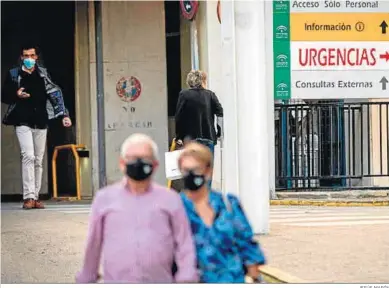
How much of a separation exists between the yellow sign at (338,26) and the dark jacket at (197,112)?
11.0ft

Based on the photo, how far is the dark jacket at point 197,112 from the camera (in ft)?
24.3

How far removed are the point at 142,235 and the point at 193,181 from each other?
0.34 metres

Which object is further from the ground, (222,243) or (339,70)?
(339,70)

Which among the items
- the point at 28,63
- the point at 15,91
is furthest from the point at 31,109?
the point at 28,63

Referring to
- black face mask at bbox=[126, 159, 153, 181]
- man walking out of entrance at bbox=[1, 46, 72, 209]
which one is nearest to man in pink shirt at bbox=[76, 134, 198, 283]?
black face mask at bbox=[126, 159, 153, 181]

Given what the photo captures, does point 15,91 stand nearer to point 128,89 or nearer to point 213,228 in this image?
point 128,89

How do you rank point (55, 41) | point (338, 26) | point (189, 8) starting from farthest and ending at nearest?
point (55, 41)
point (189, 8)
point (338, 26)

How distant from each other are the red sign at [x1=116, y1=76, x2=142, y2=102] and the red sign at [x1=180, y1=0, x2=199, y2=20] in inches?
41.1

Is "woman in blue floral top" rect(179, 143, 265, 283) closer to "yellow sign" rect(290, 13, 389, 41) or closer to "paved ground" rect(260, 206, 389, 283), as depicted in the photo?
"paved ground" rect(260, 206, 389, 283)

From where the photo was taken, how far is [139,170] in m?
3.81

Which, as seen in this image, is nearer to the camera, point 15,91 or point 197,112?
point 197,112

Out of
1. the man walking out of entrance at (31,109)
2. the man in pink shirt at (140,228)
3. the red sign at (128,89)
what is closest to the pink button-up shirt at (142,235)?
the man in pink shirt at (140,228)

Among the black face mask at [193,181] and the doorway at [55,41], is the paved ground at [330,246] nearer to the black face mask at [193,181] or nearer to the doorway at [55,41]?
the black face mask at [193,181]

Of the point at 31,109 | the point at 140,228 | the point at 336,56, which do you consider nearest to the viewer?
the point at 140,228
